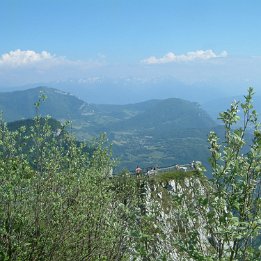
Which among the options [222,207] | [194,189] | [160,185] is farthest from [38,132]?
[160,185]

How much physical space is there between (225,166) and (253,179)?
0.95 metres

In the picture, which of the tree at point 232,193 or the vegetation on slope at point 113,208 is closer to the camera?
the tree at point 232,193

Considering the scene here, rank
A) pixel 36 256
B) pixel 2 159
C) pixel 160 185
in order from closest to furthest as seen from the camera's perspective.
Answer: pixel 2 159
pixel 36 256
pixel 160 185

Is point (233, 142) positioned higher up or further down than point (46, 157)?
higher up

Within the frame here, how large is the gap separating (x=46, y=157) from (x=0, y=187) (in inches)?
144

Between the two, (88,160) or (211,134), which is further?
(88,160)

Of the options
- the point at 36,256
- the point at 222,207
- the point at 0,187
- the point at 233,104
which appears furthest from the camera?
the point at 36,256

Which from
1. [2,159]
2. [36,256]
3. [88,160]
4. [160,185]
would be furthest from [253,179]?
[160,185]

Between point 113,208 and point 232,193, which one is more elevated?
point 232,193

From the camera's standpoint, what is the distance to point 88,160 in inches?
770

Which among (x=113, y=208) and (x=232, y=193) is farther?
(x=113, y=208)

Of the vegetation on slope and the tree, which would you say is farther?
the vegetation on slope

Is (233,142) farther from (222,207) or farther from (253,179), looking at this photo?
(222,207)

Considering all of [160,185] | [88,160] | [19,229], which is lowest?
[160,185]
